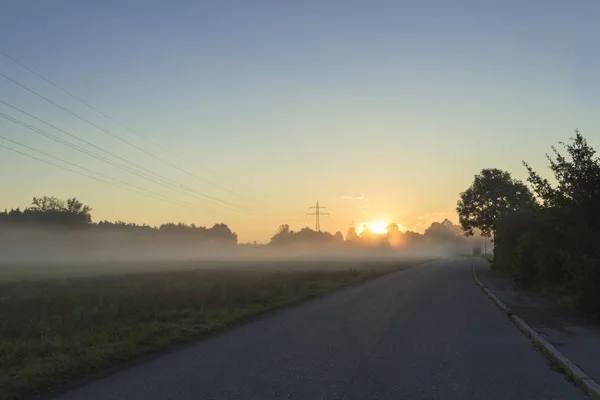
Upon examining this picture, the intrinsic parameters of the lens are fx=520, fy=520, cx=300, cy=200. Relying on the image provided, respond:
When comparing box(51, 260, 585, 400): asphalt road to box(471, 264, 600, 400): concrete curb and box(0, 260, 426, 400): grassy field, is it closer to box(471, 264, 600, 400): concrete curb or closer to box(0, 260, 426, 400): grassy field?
box(471, 264, 600, 400): concrete curb

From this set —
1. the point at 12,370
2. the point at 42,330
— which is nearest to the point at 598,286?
the point at 12,370

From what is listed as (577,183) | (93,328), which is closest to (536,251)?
(577,183)

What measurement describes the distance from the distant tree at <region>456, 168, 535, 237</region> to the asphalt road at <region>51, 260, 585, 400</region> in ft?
142

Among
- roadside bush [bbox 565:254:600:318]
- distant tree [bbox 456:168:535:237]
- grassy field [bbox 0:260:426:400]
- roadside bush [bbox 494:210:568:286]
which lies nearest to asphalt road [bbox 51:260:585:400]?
grassy field [bbox 0:260:426:400]

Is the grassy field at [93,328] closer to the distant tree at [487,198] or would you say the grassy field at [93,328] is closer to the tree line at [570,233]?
the tree line at [570,233]

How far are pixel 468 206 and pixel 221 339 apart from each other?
50733mm

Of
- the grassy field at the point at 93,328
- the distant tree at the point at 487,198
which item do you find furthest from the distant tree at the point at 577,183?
the distant tree at the point at 487,198

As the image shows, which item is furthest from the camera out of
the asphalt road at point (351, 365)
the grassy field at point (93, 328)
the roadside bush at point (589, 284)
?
the roadside bush at point (589, 284)

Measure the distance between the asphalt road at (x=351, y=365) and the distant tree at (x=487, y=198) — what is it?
43280 mm

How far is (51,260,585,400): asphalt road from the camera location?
7590 millimetres

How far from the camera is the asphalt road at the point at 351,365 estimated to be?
759 centimetres

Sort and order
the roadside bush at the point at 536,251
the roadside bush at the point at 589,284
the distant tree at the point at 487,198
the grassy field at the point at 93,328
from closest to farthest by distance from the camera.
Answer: the grassy field at the point at 93,328, the roadside bush at the point at 589,284, the roadside bush at the point at 536,251, the distant tree at the point at 487,198

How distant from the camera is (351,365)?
9.30 metres

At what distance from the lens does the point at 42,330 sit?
1432 centimetres
